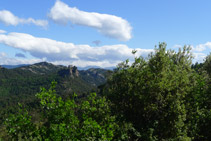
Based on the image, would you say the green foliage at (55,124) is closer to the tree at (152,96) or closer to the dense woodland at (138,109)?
the dense woodland at (138,109)

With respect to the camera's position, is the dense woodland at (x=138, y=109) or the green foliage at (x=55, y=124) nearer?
the green foliage at (x=55, y=124)

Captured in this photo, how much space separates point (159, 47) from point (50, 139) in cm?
1820

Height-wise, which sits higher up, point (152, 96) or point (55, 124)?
point (152, 96)

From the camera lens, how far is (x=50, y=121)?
45.3 feet

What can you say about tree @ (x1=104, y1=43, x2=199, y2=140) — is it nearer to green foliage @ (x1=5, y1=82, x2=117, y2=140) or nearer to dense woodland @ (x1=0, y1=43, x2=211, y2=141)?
dense woodland @ (x1=0, y1=43, x2=211, y2=141)

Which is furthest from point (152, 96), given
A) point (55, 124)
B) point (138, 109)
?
point (55, 124)

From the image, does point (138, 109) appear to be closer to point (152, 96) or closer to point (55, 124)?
point (152, 96)

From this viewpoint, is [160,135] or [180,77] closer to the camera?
[160,135]

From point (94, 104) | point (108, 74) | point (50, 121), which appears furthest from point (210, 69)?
point (50, 121)

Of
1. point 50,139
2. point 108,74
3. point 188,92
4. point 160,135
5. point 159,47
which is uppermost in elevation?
point 159,47

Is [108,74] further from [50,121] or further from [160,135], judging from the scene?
[50,121]

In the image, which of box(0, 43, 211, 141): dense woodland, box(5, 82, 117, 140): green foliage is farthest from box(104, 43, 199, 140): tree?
box(5, 82, 117, 140): green foliage

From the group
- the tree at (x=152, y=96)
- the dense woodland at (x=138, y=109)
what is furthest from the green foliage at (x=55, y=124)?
the tree at (x=152, y=96)

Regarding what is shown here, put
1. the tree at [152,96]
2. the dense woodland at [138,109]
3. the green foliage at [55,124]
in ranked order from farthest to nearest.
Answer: the tree at [152,96] → the dense woodland at [138,109] → the green foliage at [55,124]
